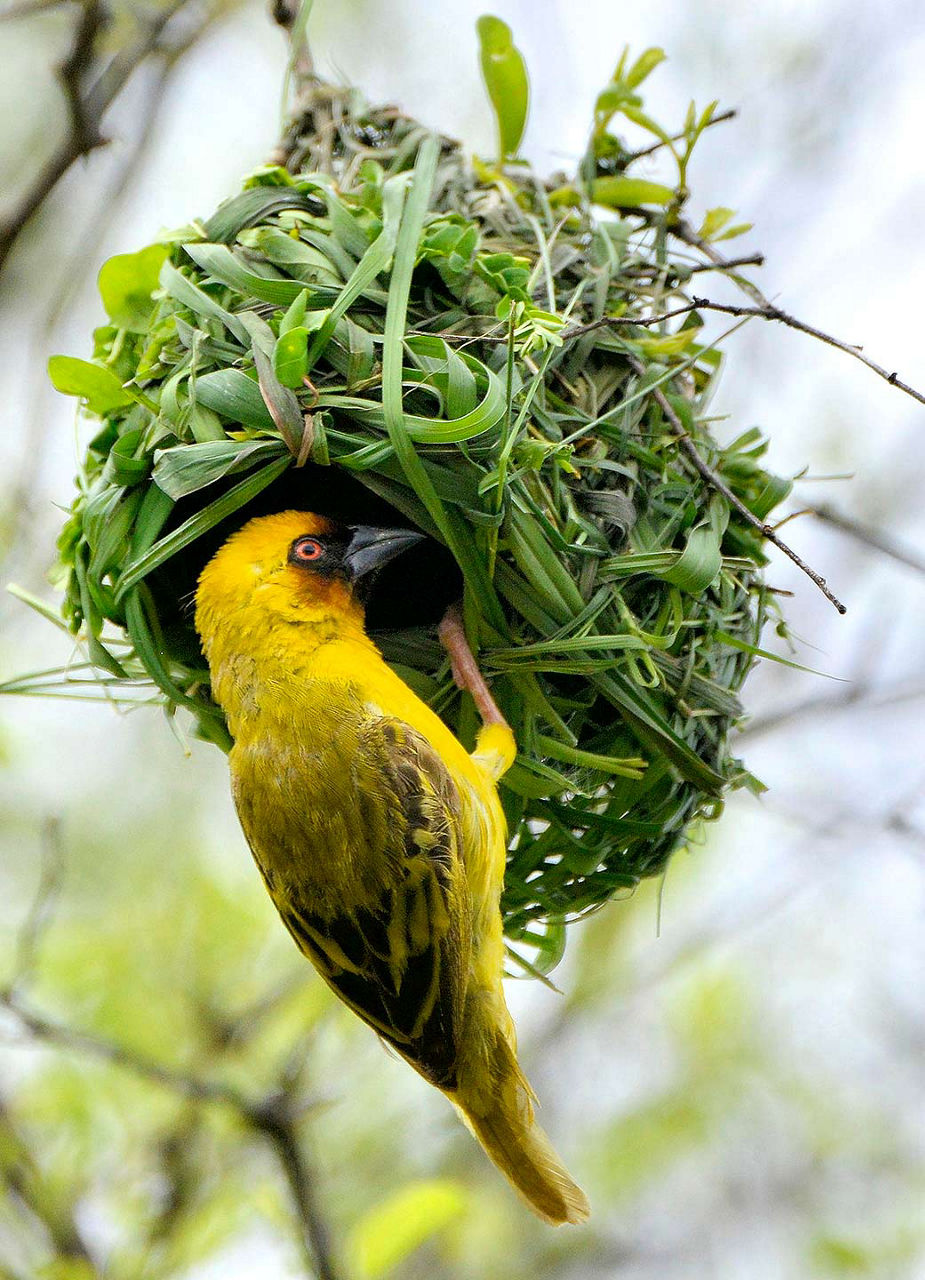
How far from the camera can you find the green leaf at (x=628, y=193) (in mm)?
2043

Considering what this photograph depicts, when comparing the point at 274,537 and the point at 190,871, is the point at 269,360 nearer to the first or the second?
the point at 274,537

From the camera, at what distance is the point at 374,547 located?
1.80 m

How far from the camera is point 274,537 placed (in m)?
Result: 1.84

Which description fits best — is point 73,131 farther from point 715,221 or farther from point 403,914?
point 403,914

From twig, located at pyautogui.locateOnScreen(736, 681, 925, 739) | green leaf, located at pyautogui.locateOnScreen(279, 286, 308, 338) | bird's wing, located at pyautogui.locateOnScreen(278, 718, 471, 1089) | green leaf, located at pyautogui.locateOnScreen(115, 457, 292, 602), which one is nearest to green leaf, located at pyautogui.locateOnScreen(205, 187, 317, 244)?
green leaf, located at pyautogui.locateOnScreen(279, 286, 308, 338)

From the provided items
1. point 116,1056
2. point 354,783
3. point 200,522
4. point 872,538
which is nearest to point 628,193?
point 872,538

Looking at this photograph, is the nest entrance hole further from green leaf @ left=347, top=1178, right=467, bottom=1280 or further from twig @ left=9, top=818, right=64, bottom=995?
green leaf @ left=347, top=1178, right=467, bottom=1280

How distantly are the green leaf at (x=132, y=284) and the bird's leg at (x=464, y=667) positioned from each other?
1.99 ft

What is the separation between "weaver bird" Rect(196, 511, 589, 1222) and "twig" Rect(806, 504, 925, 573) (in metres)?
0.55

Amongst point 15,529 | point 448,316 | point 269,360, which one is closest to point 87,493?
point 269,360

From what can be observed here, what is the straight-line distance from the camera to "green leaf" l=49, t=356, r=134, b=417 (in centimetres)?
168

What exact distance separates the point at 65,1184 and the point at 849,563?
3.09m

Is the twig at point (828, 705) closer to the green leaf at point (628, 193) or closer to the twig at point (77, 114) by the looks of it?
the green leaf at point (628, 193)

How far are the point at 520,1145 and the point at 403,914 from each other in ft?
1.62
